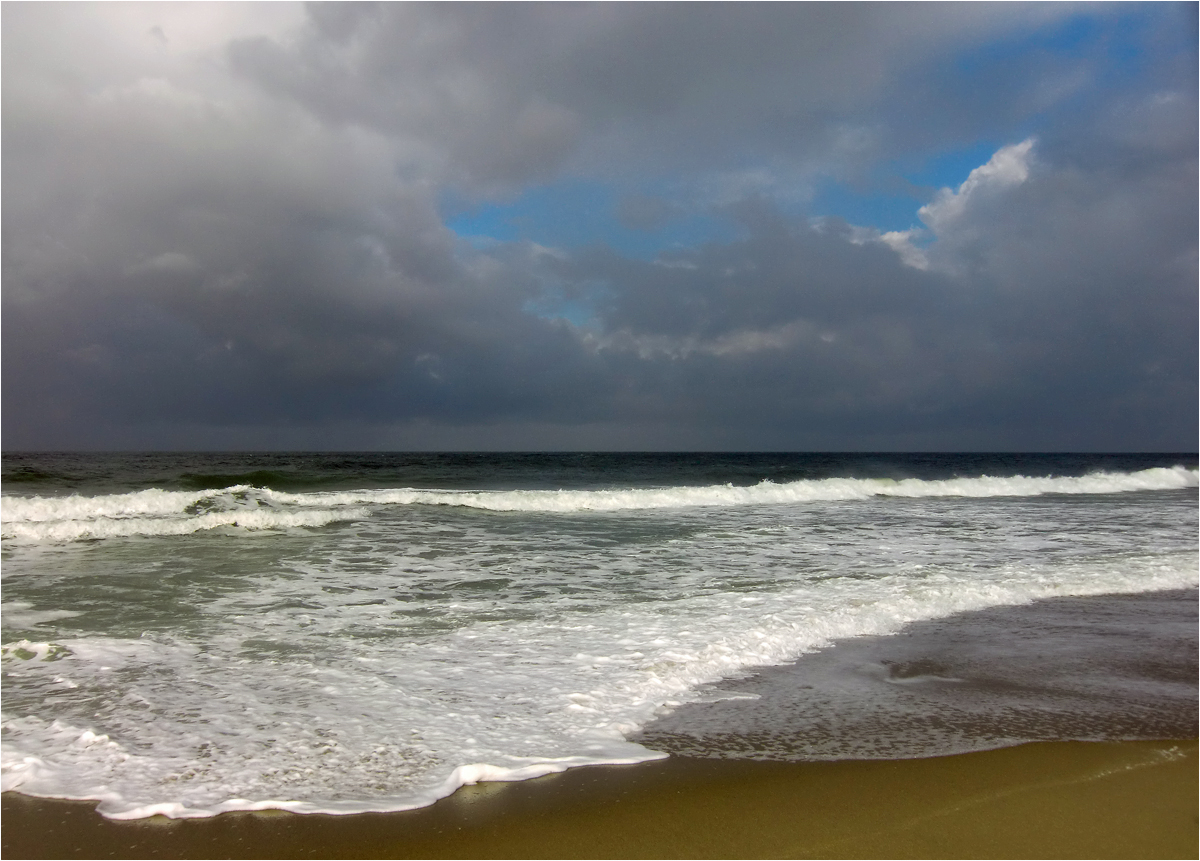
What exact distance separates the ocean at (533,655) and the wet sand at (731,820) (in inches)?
6.8

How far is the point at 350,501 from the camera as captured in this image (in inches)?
950

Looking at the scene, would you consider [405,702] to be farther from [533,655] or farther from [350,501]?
[350,501]

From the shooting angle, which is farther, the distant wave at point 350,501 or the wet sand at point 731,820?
the distant wave at point 350,501

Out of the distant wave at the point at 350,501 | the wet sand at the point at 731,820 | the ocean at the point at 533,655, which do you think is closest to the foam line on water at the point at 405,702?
the ocean at the point at 533,655

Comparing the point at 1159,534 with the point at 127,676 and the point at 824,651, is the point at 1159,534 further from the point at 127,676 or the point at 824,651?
the point at 127,676

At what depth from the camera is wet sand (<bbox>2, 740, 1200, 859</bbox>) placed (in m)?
3.18

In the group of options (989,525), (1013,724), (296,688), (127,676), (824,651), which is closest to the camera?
(1013,724)

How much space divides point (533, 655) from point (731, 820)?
3.07 m

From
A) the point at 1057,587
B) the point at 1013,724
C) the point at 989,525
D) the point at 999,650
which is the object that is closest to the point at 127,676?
the point at 1013,724

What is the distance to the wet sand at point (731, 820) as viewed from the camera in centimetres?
318

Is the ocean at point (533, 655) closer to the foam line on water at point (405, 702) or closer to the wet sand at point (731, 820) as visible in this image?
the foam line on water at point (405, 702)

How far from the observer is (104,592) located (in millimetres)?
9055

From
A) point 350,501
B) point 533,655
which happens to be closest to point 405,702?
point 533,655

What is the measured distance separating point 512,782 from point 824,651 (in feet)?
11.9
